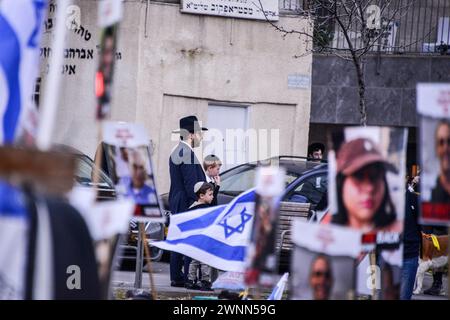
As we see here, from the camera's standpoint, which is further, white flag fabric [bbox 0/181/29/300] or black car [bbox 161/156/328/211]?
black car [bbox 161/156/328/211]

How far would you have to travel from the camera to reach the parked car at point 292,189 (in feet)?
48.9

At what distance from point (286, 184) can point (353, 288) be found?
379 inches

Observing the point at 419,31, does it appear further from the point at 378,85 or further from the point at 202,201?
the point at 202,201

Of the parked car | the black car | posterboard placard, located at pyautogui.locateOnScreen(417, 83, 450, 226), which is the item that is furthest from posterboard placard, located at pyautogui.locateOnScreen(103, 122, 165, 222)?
the black car

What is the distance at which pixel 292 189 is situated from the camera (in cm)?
1527

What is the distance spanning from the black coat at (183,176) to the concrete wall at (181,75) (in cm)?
568

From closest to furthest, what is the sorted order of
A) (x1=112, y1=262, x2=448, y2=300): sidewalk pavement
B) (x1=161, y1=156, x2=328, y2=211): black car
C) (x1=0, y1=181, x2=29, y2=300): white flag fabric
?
(x1=0, y1=181, x2=29, y2=300): white flag fabric, (x1=112, y1=262, x2=448, y2=300): sidewalk pavement, (x1=161, y1=156, x2=328, y2=211): black car

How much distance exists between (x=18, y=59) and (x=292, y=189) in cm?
850

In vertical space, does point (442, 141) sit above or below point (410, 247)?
above

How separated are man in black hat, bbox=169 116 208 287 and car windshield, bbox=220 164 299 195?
1.97 meters

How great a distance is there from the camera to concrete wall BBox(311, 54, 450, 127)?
24266mm

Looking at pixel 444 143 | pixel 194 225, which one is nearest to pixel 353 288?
pixel 444 143

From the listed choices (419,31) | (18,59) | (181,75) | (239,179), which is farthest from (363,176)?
(419,31)

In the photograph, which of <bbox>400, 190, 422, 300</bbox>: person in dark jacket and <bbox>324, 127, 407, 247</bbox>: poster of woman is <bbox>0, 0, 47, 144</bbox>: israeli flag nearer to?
<bbox>324, 127, 407, 247</bbox>: poster of woman
